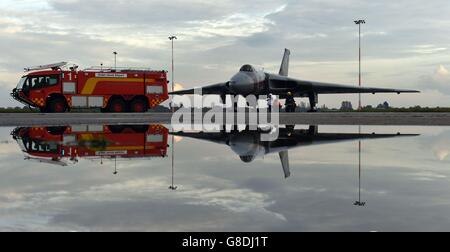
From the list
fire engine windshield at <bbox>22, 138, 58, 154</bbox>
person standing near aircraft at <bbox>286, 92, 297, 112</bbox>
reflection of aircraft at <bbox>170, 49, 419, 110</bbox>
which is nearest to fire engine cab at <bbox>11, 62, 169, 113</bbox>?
reflection of aircraft at <bbox>170, 49, 419, 110</bbox>

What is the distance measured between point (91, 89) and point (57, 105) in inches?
116

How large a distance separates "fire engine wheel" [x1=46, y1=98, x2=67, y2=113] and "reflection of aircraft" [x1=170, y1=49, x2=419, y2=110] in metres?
12.9

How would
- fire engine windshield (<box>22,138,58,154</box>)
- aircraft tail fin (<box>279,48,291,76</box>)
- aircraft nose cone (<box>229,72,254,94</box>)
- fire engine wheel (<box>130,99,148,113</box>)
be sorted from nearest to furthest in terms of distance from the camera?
1. fire engine windshield (<box>22,138,58,154</box>)
2. aircraft nose cone (<box>229,72,254,94</box>)
3. fire engine wheel (<box>130,99,148,113</box>)
4. aircraft tail fin (<box>279,48,291,76</box>)

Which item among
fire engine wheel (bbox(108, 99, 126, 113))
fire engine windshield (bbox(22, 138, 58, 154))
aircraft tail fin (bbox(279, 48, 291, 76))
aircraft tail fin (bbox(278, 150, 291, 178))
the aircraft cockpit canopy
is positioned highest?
aircraft tail fin (bbox(279, 48, 291, 76))

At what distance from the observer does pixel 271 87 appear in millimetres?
39312

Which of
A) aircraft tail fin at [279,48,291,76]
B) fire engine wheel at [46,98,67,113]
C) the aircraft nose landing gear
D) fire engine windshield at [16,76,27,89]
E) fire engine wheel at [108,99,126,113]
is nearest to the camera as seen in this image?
fire engine windshield at [16,76,27,89]

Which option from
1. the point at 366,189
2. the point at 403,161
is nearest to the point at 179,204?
the point at 366,189

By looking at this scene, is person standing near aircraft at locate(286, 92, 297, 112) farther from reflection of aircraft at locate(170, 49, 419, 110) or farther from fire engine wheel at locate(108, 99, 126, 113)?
fire engine wheel at locate(108, 99, 126, 113)

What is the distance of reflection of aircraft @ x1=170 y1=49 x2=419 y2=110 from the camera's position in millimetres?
35125

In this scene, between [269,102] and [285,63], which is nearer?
[269,102]

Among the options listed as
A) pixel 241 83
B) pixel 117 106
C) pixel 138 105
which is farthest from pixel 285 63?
pixel 117 106

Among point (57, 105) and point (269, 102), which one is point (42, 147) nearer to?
point (57, 105)

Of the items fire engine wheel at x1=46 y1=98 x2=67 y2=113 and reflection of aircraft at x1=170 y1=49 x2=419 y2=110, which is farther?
fire engine wheel at x1=46 y1=98 x2=67 y2=113
